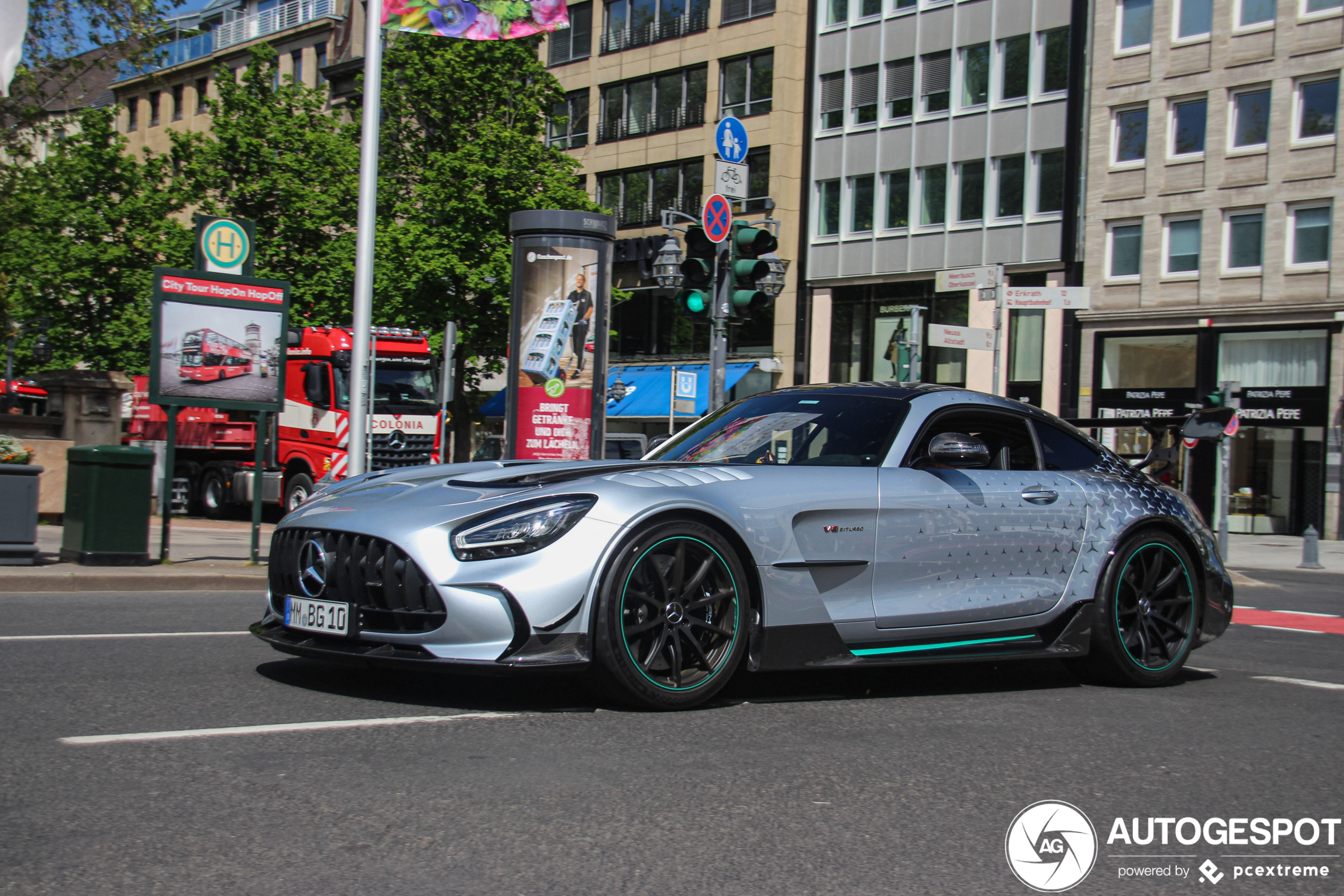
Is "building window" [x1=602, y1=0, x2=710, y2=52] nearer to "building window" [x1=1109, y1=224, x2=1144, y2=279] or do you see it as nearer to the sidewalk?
"building window" [x1=1109, y1=224, x2=1144, y2=279]

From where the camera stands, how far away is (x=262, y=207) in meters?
39.8

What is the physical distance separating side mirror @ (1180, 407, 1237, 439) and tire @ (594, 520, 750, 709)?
36.8ft

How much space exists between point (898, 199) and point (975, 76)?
13.1 feet

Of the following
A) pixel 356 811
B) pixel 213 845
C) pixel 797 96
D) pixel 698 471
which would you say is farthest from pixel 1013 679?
pixel 797 96

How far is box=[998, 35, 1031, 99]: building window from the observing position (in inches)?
1412

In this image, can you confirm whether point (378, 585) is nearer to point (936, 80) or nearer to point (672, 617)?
point (672, 617)

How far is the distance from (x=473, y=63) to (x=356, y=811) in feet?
110

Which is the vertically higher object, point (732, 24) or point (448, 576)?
point (732, 24)

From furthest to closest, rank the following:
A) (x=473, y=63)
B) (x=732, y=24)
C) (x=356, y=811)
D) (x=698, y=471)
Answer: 1. (x=732, y=24)
2. (x=473, y=63)
3. (x=698, y=471)
4. (x=356, y=811)

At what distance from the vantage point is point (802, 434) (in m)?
6.34

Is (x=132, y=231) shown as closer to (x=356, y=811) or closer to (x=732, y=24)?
(x=732, y=24)

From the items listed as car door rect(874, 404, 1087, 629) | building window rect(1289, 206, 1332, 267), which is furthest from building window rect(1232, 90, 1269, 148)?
car door rect(874, 404, 1087, 629)

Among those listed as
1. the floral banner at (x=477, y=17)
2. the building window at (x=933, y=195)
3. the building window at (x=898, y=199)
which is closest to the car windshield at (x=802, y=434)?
the floral banner at (x=477, y=17)

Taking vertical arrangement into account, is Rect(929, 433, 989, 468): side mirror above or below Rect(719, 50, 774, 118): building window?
below
